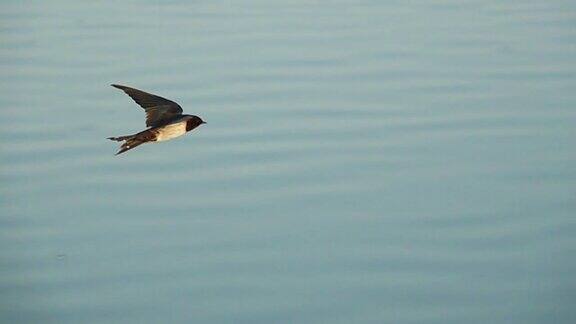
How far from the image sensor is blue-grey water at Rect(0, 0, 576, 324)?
9867 millimetres

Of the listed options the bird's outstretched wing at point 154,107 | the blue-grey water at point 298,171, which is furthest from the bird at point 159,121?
the blue-grey water at point 298,171

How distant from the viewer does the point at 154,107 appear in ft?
32.7

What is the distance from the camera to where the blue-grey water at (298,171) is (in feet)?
32.4

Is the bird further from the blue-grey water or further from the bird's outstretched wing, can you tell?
the blue-grey water

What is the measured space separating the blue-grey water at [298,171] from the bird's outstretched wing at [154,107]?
100 cm

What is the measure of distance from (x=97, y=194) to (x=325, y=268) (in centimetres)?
209

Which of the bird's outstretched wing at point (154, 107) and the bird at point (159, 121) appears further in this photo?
the bird's outstretched wing at point (154, 107)

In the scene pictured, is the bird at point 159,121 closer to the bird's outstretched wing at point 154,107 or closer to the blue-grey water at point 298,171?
the bird's outstretched wing at point 154,107

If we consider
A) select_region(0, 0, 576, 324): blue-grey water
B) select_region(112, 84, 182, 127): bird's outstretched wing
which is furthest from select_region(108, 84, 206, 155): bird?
select_region(0, 0, 576, 324): blue-grey water

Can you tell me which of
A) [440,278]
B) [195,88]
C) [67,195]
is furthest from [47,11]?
[440,278]

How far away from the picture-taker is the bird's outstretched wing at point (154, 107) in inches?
389

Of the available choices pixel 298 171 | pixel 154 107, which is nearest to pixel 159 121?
pixel 154 107

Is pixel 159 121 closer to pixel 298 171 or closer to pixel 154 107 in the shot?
pixel 154 107

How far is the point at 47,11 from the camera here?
57.6ft
